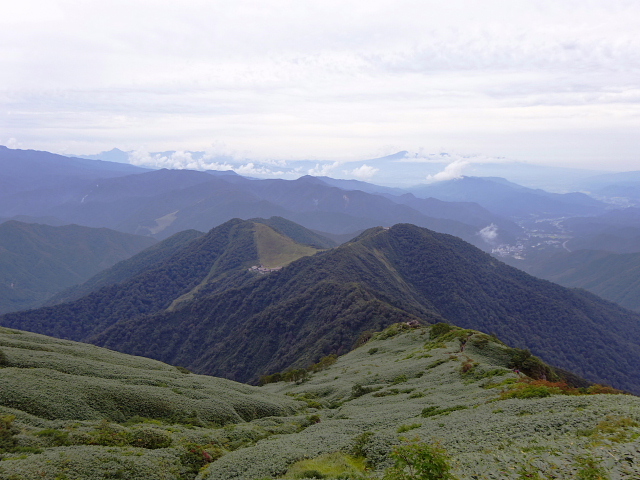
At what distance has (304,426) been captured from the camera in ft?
134

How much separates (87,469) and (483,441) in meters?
23.8

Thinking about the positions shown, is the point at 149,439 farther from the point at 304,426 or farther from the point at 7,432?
the point at 304,426

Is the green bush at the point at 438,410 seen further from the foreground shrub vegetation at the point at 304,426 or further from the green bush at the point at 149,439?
the green bush at the point at 149,439

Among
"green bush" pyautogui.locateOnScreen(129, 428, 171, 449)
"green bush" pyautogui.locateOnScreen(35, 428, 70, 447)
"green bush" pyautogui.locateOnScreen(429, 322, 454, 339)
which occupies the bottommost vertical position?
"green bush" pyautogui.locateOnScreen(429, 322, 454, 339)

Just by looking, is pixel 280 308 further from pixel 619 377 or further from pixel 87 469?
pixel 619 377

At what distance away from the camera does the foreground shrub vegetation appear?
18.5 meters

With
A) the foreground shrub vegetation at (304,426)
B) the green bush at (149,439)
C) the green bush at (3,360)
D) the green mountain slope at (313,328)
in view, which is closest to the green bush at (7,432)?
the foreground shrub vegetation at (304,426)

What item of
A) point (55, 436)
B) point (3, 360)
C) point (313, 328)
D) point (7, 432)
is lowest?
point (313, 328)

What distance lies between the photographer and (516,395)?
32.0 meters

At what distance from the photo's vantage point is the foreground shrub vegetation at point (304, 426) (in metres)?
18.5

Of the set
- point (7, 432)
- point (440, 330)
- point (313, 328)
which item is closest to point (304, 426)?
point (7, 432)

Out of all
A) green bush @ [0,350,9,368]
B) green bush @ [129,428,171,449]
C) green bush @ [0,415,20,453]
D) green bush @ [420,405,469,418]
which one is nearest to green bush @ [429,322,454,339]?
green bush @ [420,405,469,418]

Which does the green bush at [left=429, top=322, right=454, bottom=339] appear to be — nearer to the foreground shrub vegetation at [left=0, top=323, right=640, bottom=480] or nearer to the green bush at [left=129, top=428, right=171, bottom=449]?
the foreground shrub vegetation at [left=0, top=323, right=640, bottom=480]

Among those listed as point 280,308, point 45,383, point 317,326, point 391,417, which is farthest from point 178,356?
point 391,417
